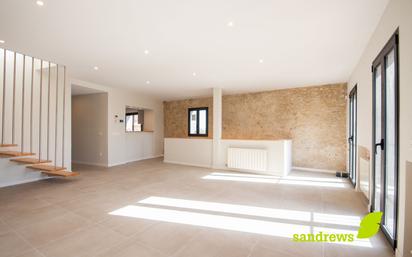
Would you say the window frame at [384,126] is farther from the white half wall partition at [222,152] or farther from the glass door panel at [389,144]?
the white half wall partition at [222,152]

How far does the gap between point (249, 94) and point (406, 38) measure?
5.78m

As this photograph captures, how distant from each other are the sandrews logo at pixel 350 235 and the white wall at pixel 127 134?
6.55m

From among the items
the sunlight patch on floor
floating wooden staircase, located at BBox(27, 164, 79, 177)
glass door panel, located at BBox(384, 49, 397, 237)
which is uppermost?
glass door panel, located at BBox(384, 49, 397, 237)

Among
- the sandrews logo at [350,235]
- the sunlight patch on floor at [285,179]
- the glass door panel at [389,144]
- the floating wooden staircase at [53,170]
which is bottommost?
the sunlight patch on floor at [285,179]

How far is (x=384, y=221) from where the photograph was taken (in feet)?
8.01

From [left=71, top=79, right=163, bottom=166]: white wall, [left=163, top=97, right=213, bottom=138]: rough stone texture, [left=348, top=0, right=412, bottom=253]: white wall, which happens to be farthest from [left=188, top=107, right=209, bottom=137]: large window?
[left=348, top=0, right=412, bottom=253]: white wall

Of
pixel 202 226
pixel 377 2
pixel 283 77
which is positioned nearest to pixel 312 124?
pixel 283 77

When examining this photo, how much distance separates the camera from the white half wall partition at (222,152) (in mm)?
5555

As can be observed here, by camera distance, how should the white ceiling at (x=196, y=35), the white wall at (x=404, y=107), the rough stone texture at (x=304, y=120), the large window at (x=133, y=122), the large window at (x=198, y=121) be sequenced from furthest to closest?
1. the large window at (x=133, y=122)
2. the large window at (x=198, y=121)
3. the rough stone texture at (x=304, y=120)
4. the white ceiling at (x=196, y=35)
5. the white wall at (x=404, y=107)

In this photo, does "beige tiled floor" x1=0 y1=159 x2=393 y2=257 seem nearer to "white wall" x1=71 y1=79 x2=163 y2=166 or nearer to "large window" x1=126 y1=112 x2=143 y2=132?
"white wall" x1=71 y1=79 x2=163 y2=166

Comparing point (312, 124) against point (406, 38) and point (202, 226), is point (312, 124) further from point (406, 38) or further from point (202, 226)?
point (202, 226)

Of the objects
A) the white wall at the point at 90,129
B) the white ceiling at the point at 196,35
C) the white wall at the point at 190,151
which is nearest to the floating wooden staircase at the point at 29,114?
the white ceiling at the point at 196,35

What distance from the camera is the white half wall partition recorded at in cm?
555

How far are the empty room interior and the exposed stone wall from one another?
0.04m
